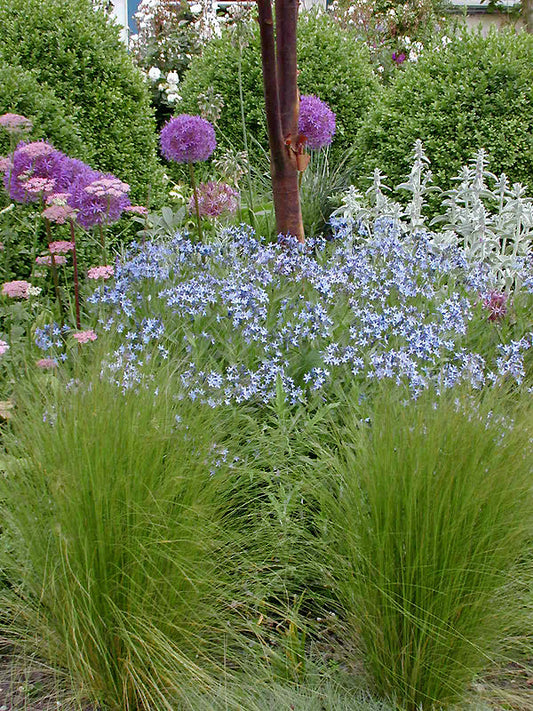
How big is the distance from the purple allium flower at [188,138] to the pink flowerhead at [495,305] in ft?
6.57

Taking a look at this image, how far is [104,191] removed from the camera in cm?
350

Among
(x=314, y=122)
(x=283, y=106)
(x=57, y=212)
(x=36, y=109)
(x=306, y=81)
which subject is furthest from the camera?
(x=306, y=81)

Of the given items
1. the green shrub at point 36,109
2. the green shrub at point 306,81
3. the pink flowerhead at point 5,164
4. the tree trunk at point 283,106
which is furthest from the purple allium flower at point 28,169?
the green shrub at point 306,81

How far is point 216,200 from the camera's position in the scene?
6.26m

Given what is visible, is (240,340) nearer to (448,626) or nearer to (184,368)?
(184,368)

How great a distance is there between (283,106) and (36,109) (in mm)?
1547

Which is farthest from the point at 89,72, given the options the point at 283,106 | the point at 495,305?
the point at 495,305

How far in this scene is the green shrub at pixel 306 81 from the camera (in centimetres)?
809

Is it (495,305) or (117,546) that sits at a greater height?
(117,546)

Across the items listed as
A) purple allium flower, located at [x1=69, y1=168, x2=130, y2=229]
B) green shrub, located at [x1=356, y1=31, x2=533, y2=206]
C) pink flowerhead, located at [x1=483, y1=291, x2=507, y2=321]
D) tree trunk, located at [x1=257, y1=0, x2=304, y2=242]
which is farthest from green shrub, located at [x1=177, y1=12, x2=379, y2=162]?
pink flowerhead, located at [x1=483, y1=291, x2=507, y2=321]

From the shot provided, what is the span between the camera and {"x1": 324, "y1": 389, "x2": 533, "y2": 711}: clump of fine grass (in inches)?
78.4

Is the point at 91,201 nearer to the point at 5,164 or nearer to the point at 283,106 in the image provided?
the point at 5,164

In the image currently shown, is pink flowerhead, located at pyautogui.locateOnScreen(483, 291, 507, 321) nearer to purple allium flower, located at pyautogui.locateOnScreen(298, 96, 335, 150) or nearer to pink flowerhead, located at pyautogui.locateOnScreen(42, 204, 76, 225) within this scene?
pink flowerhead, located at pyautogui.locateOnScreen(42, 204, 76, 225)

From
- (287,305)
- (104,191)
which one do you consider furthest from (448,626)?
(104,191)
